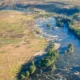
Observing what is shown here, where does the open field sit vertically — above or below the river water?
above

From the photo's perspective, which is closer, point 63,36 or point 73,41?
point 73,41

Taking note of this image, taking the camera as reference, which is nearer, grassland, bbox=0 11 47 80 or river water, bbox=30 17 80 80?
river water, bbox=30 17 80 80

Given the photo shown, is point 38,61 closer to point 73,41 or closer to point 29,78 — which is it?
point 29,78

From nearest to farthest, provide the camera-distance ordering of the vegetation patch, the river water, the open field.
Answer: the vegetation patch → the river water → the open field

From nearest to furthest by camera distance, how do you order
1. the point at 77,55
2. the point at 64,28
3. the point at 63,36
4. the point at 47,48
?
the point at 77,55 < the point at 47,48 < the point at 63,36 < the point at 64,28

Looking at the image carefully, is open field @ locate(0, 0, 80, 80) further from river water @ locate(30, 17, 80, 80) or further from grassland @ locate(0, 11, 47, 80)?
river water @ locate(30, 17, 80, 80)

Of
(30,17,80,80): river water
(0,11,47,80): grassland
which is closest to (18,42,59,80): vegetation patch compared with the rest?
(30,17,80,80): river water

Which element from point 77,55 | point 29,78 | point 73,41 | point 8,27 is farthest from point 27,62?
point 8,27
